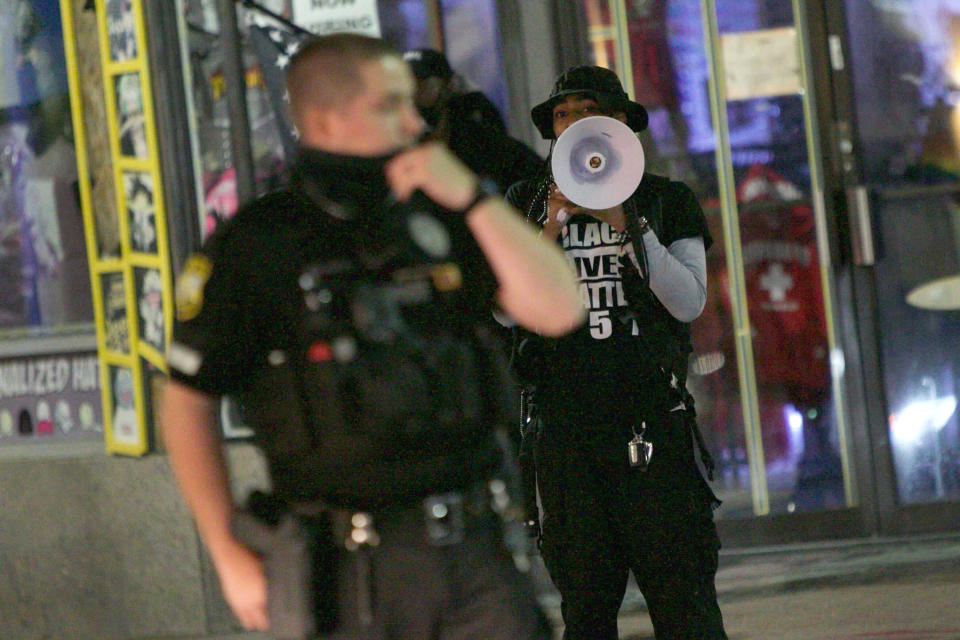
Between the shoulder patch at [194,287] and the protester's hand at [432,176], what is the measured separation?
0.38m

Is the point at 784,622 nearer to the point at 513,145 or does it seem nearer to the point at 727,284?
the point at 727,284

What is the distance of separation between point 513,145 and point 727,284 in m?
2.78

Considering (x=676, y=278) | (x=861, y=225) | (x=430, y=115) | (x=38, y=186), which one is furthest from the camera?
(x=38, y=186)

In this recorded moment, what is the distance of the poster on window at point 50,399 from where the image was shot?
735 cm

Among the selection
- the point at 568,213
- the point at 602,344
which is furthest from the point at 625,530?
the point at 568,213

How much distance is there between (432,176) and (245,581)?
75cm

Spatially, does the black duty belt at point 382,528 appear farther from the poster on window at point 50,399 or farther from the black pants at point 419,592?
the poster on window at point 50,399

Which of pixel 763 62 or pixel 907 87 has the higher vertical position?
pixel 763 62

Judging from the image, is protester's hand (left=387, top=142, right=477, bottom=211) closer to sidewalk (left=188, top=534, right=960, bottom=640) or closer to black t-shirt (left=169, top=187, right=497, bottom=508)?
black t-shirt (left=169, top=187, right=497, bottom=508)

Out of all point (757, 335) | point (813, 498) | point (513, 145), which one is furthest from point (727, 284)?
point (513, 145)

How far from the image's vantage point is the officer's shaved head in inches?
102

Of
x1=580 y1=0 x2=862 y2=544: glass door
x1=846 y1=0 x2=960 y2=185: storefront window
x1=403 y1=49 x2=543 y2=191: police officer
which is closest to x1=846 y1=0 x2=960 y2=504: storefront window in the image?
x1=846 y1=0 x2=960 y2=185: storefront window

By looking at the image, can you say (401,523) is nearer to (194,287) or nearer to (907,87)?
(194,287)

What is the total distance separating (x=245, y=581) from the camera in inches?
99.0
